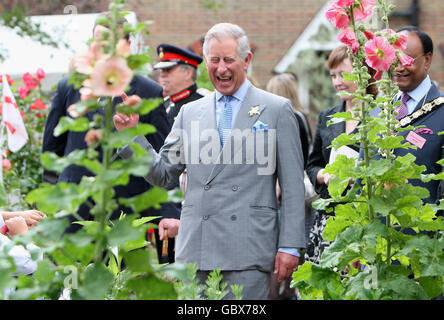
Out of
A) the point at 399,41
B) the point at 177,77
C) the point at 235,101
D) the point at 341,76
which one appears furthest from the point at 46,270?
the point at 177,77

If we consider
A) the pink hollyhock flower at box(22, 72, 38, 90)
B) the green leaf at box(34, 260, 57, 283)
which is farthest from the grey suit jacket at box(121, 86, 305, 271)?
the pink hollyhock flower at box(22, 72, 38, 90)

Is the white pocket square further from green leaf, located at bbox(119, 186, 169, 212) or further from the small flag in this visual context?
the small flag

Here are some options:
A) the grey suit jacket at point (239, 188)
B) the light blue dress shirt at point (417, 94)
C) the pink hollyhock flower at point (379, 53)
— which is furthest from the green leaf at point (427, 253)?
the light blue dress shirt at point (417, 94)

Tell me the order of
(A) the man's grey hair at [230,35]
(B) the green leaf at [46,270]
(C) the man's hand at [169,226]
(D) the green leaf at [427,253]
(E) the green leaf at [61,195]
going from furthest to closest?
(C) the man's hand at [169,226], (A) the man's grey hair at [230,35], (D) the green leaf at [427,253], (B) the green leaf at [46,270], (E) the green leaf at [61,195]

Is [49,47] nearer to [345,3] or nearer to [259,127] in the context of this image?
[259,127]

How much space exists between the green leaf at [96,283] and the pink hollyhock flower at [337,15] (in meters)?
1.26

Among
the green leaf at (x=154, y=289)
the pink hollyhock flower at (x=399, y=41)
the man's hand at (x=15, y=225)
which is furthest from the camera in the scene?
the man's hand at (x=15, y=225)

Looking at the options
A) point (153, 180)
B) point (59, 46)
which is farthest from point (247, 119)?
point (59, 46)

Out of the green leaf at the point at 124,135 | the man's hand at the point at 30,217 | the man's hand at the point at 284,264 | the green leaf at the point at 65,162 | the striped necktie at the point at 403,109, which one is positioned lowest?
the man's hand at the point at 284,264

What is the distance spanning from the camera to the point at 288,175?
142 inches

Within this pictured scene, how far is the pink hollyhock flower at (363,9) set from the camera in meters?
2.61

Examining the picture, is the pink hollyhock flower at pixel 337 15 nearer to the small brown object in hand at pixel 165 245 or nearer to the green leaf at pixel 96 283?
the green leaf at pixel 96 283

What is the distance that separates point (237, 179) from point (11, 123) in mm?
2520

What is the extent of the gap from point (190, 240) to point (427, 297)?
1439 millimetres
